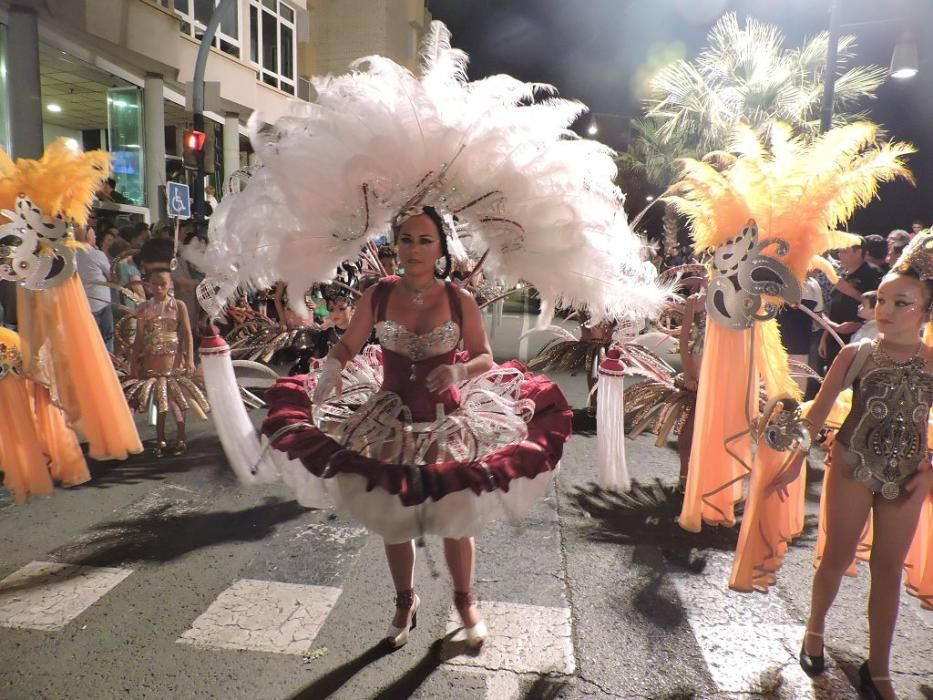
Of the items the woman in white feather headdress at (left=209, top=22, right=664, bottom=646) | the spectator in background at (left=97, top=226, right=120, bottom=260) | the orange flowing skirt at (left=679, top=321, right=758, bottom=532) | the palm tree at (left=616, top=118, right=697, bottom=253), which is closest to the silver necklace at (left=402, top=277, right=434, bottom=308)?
the woman in white feather headdress at (left=209, top=22, right=664, bottom=646)

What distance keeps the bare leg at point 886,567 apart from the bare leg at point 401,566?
6.28 feet

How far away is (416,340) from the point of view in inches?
108

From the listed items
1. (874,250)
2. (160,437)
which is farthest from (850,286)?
(160,437)

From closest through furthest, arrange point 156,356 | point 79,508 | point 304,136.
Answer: point 304,136 < point 79,508 < point 156,356

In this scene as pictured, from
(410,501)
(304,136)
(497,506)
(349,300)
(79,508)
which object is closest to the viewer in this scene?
(410,501)

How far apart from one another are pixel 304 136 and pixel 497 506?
1685 mm

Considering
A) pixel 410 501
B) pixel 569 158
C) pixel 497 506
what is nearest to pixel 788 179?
pixel 569 158

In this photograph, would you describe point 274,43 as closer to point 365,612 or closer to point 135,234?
point 135,234

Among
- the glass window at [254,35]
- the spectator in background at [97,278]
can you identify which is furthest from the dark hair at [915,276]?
the glass window at [254,35]

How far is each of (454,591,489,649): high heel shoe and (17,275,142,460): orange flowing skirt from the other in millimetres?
3016

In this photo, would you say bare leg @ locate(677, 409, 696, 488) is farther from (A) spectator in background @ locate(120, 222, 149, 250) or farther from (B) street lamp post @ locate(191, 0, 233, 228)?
(B) street lamp post @ locate(191, 0, 233, 228)

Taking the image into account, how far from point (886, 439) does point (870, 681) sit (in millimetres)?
1023

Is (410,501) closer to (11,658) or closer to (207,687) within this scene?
(207,687)

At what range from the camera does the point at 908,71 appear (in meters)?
8.66
